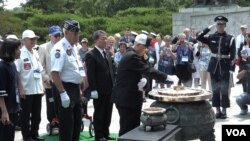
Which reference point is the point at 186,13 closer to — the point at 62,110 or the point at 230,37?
the point at 230,37

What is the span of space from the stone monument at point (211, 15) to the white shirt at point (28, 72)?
1578 cm

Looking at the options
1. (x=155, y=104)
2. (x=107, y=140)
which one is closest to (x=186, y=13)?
(x=107, y=140)

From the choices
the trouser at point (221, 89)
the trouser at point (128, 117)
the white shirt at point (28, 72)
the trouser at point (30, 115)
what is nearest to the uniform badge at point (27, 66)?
the white shirt at point (28, 72)

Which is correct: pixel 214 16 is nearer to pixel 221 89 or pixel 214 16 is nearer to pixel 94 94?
pixel 221 89

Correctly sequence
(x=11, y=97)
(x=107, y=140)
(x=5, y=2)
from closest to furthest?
(x=11, y=97) → (x=107, y=140) → (x=5, y=2)

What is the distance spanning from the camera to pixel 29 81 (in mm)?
7746

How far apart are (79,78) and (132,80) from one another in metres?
0.85

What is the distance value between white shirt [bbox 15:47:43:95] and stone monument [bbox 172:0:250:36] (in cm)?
1578

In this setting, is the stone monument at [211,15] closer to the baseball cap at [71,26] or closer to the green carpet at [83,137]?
the green carpet at [83,137]

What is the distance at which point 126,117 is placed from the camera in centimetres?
676

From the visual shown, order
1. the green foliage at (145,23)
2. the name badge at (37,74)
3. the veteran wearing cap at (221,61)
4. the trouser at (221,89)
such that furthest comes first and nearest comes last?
1. the green foliage at (145,23)
2. the trouser at (221,89)
3. the veteran wearing cap at (221,61)
4. the name badge at (37,74)

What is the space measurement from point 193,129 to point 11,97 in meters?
2.38

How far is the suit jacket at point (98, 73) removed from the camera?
755 cm

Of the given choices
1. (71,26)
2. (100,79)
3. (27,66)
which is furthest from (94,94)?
(71,26)
